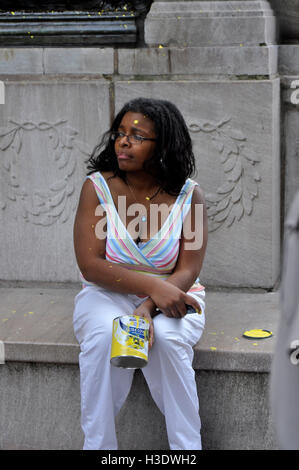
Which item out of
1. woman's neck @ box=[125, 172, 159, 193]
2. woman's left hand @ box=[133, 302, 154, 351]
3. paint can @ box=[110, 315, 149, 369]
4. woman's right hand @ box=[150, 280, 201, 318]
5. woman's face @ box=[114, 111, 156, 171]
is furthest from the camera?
woman's neck @ box=[125, 172, 159, 193]

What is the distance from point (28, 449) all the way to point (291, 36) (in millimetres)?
2801

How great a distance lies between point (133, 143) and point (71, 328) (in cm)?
100

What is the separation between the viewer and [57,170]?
14.9 feet

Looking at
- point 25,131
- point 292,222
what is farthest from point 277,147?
point 292,222

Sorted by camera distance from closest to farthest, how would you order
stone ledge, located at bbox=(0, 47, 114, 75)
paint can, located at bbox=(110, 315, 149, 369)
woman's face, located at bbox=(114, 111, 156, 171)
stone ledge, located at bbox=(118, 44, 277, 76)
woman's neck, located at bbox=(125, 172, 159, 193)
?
paint can, located at bbox=(110, 315, 149, 369) → woman's face, located at bbox=(114, 111, 156, 171) → woman's neck, located at bbox=(125, 172, 159, 193) → stone ledge, located at bbox=(118, 44, 277, 76) → stone ledge, located at bbox=(0, 47, 114, 75)

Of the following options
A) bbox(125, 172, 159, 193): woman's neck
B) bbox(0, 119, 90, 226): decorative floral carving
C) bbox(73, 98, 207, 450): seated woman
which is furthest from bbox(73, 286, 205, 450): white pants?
bbox(0, 119, 90, 226): decorative floral carving

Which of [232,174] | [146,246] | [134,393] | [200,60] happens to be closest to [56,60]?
[200,60]

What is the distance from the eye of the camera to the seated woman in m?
3.24

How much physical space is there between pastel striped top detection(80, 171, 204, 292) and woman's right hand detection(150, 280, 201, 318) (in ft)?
0.62

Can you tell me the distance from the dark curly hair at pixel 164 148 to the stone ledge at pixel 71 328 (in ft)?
2.48

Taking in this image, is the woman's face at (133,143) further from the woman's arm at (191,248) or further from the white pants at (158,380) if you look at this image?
the white pants at (158,380)

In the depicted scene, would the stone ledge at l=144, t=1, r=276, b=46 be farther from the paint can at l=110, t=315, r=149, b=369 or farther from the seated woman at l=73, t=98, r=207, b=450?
the paint can at l=110, t=315, r=149, b=369

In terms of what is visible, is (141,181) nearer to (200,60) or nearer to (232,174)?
(232,174)

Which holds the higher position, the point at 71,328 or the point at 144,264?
the point at 144,264
